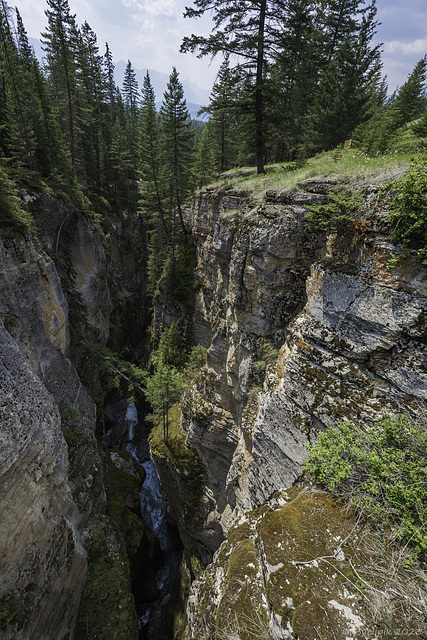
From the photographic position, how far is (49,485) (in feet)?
31.7

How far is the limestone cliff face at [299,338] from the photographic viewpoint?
5.61 meters

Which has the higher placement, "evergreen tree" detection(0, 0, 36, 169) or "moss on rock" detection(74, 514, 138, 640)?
"evergreen tree" detection(0, 0, 36, 169)

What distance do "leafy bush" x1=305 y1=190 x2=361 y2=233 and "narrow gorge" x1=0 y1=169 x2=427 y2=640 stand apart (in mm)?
267

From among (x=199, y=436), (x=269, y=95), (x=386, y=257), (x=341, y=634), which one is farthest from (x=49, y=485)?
(x=269, y=95)

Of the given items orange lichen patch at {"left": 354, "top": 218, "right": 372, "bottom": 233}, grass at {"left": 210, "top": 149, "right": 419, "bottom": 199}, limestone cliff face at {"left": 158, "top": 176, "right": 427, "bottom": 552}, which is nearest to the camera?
limestone cliff face at {"left": 158, "top": 176, "right": 427, "bottom": 552}

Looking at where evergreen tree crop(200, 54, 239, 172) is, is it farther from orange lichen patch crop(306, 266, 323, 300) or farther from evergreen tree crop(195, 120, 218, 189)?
orange lichen patch crop(306, 266, 323, 300)

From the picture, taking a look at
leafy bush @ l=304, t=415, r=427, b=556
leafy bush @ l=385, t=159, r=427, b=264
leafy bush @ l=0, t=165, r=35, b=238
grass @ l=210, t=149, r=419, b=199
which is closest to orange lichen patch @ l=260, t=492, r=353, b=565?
leafy bush @ l=304, t=415, r=427, b=556

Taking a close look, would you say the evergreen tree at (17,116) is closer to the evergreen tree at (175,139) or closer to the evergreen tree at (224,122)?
the evergreen tree at (175,139)

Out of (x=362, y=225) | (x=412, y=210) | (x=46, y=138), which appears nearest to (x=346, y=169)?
(x=362, y=225)

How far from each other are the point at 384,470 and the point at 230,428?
1057cm

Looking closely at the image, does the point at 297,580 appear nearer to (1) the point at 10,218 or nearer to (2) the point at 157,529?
(1) the point at 10,218

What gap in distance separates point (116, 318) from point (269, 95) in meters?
25.0

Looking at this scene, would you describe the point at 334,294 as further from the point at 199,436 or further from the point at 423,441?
the point at 199,436

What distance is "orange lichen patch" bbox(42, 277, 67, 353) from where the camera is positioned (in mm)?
14250
